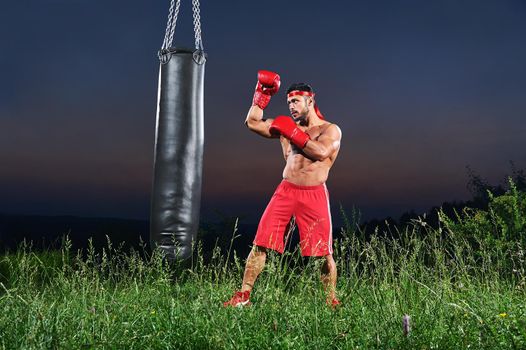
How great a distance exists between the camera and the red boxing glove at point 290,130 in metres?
5.19

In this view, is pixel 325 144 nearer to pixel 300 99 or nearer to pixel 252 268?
pixel 300 99

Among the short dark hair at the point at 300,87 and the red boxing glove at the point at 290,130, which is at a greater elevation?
the short dark hair at the point at 300,87

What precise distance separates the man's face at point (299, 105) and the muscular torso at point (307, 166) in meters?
0.15

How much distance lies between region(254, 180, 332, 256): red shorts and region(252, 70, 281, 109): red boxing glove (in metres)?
0.86

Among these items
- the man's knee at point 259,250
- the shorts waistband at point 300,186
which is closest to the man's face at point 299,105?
the shorts waistband at point 300,186

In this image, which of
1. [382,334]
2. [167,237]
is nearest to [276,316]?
[382,334]

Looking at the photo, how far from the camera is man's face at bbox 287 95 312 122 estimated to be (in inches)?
214

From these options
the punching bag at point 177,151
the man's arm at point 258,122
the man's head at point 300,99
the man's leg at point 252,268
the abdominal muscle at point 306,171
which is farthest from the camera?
the punching bag at point 177,151

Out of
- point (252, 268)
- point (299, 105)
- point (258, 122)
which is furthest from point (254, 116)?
point (252, 268)

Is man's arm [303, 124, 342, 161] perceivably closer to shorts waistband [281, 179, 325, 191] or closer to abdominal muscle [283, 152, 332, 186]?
abdominal muscle [283, 152, 332, 186]

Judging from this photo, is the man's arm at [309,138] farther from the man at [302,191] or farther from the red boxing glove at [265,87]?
the red boxing glove at [265,87]

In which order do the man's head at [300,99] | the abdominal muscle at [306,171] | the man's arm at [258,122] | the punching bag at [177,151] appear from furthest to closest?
the punching bag at [177,151]
the man's arm at [258,122]
the man's head at [300,99]
the abdominal muscle at [306,171]

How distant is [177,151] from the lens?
620 cm

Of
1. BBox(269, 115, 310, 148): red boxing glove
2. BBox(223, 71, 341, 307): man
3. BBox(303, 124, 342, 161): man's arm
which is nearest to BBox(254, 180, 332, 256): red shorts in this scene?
BBox(223, 71, 341, 307): man
